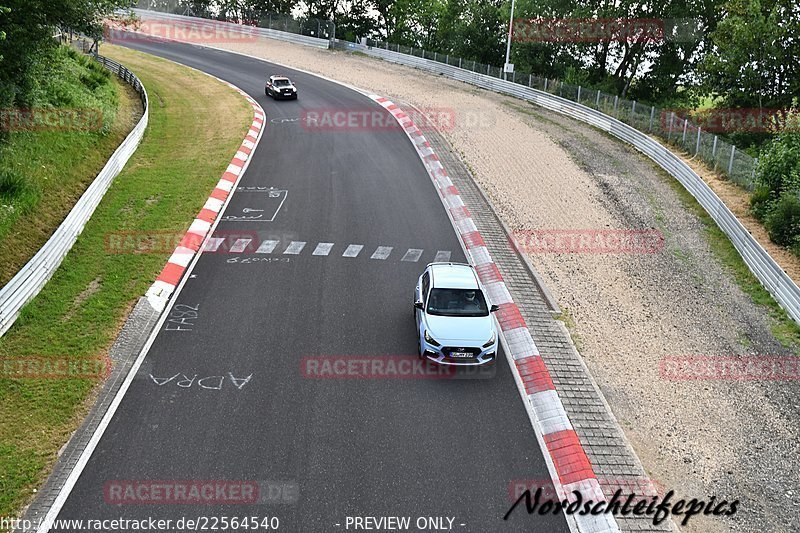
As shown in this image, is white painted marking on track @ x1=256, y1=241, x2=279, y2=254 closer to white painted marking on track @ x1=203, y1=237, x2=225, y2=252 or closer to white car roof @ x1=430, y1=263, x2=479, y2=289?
white painted marking on track @ x1=203, y1=237, x2=225, y2=252

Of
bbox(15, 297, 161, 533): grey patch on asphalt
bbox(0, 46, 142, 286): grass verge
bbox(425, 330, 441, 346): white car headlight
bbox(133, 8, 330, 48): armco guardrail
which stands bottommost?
bbox(15, 297, 161, 533): grey patch on asphalt

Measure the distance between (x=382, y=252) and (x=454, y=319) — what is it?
5015mm

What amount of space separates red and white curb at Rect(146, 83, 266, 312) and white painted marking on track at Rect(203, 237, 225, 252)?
0.63 feet

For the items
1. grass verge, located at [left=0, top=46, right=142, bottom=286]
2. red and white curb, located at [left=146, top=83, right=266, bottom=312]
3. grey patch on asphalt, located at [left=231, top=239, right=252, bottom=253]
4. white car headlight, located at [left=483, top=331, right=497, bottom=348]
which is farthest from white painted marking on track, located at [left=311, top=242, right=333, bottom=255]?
grass verge, located at [left=0, top=46, right=142, bottom=286]

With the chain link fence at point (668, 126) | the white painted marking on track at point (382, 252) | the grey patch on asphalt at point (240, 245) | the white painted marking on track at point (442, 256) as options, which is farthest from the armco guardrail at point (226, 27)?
the white painted marking on track at point (442, 256)

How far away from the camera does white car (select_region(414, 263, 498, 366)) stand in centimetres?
1219

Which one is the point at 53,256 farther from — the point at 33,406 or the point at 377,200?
A: the point at 377,200

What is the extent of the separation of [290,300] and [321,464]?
18.0 feet

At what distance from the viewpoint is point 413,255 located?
17.1 metres

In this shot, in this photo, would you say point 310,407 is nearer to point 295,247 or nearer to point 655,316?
point 295,247

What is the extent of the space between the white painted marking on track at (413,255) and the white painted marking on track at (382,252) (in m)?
0.52

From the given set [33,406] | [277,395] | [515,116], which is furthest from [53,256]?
[515,116]

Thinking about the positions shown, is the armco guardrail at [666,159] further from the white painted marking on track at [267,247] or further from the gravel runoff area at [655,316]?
the white painted marking on track at [267,247]

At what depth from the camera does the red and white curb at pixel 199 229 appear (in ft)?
48.3
